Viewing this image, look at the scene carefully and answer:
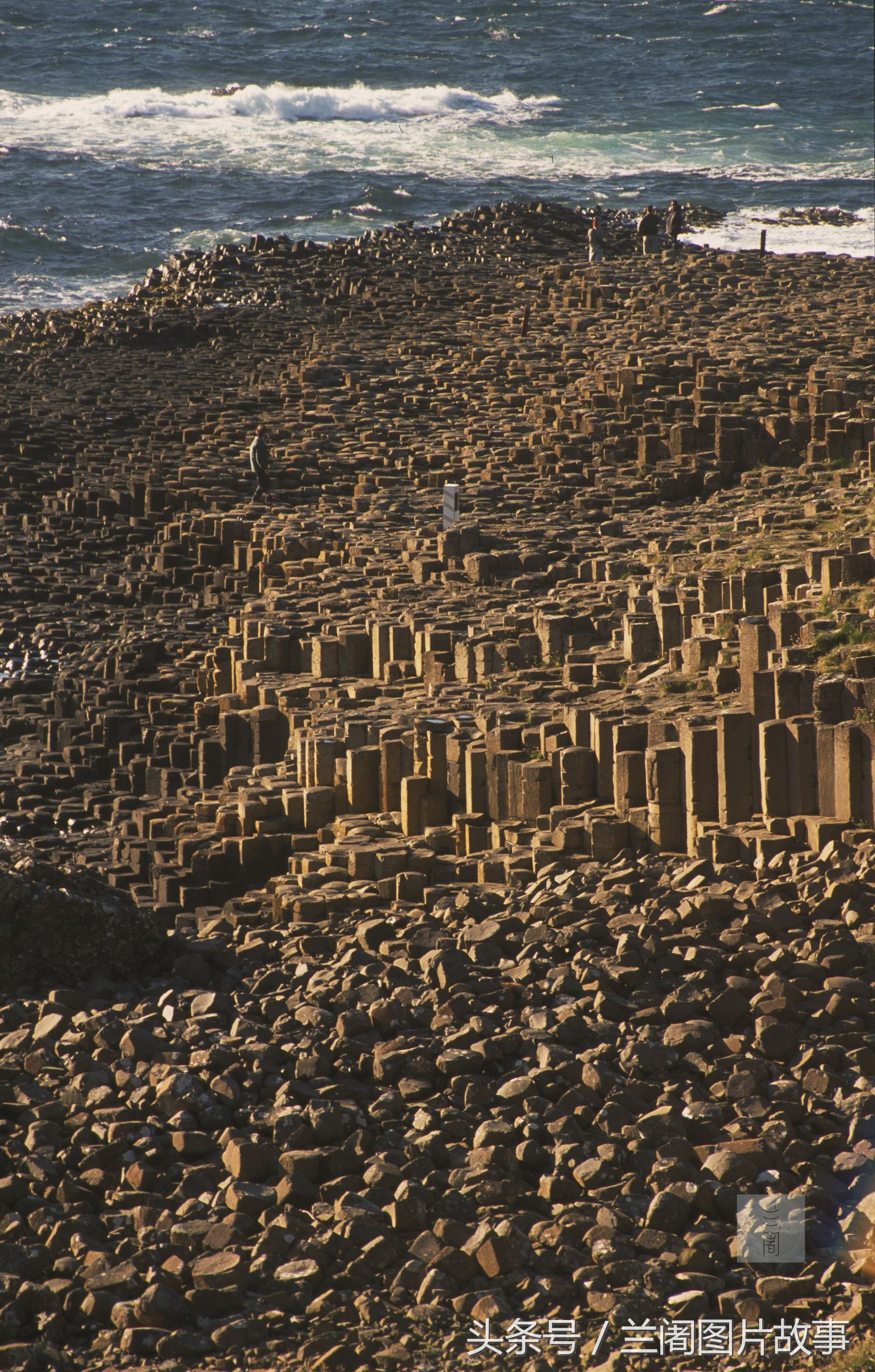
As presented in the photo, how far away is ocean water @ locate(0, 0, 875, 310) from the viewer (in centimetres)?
5016

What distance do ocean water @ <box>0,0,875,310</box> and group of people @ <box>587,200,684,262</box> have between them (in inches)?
105

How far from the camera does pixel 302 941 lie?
8.29 meters

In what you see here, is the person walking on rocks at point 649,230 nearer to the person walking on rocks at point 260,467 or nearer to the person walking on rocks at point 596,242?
the person walking on rocks at point 596,242

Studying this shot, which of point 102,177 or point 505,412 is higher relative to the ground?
point 102,177

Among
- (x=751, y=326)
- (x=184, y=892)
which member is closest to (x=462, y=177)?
(x=751, y=326)

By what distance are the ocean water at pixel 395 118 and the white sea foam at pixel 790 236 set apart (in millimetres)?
149

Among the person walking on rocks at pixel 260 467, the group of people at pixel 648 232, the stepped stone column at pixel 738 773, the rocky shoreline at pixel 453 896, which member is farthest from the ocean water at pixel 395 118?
the stepped stone column at pixel 738 773

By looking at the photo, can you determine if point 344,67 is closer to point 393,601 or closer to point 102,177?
point 102,177

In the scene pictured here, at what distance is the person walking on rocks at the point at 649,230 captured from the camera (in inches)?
1446

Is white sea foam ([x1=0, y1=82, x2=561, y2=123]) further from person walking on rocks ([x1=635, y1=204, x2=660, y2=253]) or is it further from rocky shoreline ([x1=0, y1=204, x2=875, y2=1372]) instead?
rocky shoreline ([x1=0, y1=204, x2=875, y2=1372])

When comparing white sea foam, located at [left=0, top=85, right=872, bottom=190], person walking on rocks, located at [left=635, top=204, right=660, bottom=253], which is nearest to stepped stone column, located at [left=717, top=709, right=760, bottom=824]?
person walking on rocks, located at [left=635, top=204, right=660, bottom=253]

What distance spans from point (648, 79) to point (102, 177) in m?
30.0

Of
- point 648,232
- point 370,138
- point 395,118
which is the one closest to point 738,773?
point 648,232

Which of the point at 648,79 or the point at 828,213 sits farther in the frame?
the point at 648,79
